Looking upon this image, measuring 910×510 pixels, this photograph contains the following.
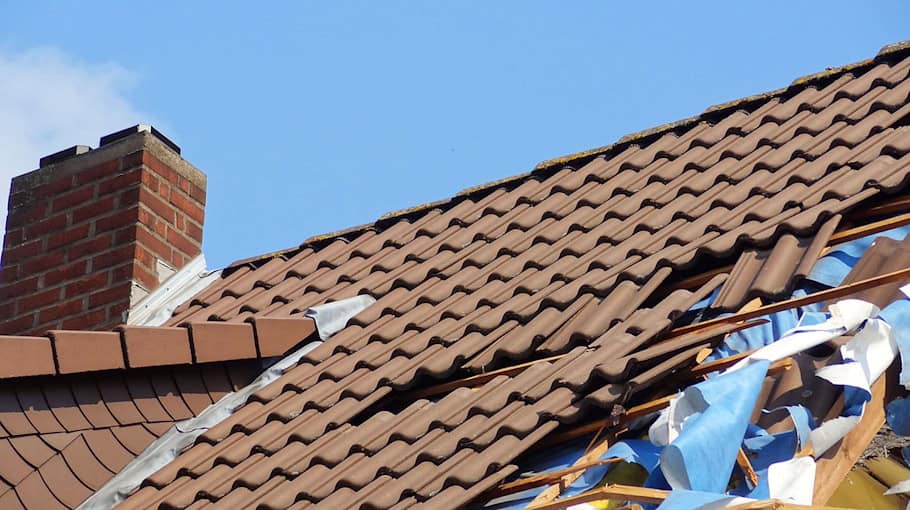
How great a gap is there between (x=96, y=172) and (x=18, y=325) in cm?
107

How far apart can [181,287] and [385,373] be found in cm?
266

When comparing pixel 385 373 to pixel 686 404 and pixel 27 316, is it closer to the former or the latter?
pixel 686 404

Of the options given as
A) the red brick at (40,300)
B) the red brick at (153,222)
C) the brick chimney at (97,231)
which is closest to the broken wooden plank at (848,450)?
the brick chimney at (97,231)

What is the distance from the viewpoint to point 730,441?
177 inches

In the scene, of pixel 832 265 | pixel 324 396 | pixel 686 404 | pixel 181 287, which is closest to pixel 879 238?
pixel 832 265

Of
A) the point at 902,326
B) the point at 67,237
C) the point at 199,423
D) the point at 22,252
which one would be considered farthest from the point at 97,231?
the point at 902,326

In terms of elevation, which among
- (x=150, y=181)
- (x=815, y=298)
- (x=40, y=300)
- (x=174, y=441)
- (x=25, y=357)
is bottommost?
(x=815, y=298)

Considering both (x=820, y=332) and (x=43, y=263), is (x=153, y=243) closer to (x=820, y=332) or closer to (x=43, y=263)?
(x=43, y=263)

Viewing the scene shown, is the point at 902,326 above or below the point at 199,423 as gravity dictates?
below

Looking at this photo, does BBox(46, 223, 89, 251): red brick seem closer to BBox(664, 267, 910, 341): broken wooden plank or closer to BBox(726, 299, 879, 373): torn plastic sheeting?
BBox(664, 267, 910, 341): broken wooden plank

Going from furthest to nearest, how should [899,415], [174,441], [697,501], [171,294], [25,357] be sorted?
[171,294], [174,441], [25,357], [899,415], [697,501]

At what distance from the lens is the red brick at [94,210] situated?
8594 millimetres

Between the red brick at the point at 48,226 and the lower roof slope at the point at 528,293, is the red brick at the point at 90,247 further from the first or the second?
the lower roof slope at the point at 528,293

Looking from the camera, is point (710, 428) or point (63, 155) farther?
point (63, 155)
